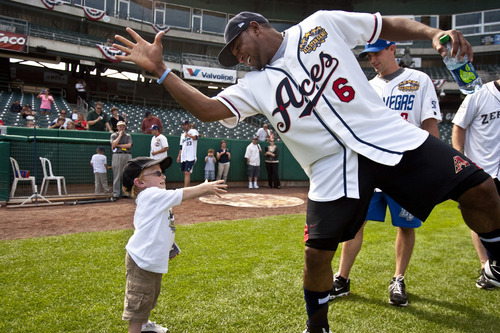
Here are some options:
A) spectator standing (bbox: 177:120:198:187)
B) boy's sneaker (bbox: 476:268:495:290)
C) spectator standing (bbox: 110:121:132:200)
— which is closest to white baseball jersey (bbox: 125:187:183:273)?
boy's sneaker (bbox: 476:268:495:290)

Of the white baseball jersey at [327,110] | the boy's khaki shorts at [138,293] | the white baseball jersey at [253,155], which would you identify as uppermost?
the white baseball jersey at [327,110]

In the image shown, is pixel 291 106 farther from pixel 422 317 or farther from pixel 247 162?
pixel 247 162

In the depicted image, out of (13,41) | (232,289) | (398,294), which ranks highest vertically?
(13,41)

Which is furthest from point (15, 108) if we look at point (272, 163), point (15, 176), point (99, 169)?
point (272, 163)

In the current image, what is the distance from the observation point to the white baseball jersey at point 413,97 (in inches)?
116

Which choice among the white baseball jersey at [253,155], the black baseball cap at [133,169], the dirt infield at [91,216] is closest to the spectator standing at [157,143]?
the dirt infield at [91,216]

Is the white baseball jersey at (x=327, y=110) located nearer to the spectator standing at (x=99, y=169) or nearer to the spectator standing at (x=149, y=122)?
the spectator standing at (x=99, y=169)

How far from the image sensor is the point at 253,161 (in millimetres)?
12617

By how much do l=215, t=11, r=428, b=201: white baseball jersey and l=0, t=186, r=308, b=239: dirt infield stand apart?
4.68 meters

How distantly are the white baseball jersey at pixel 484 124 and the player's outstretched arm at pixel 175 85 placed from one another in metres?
2.83

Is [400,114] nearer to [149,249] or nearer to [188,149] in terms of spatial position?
[149,249]

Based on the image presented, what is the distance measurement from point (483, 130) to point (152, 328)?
3525mm

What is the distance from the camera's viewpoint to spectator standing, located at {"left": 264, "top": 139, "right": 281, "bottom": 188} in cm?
1293

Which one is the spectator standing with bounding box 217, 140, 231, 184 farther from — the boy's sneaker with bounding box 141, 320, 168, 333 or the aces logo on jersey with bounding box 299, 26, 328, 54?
the aces logo on jersey with bounding box 299, 26, 328, 54
